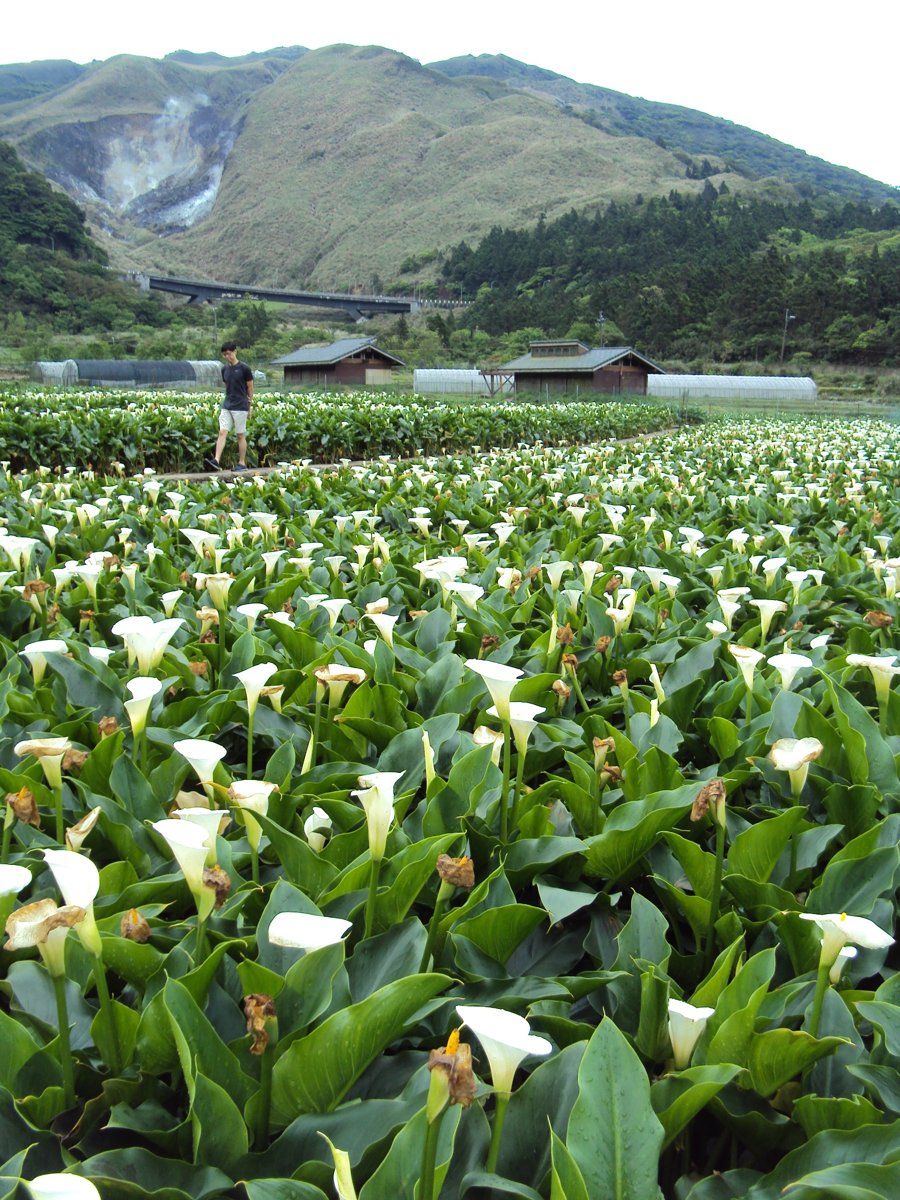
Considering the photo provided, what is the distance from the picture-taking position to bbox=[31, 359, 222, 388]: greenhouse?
37094 millimetres

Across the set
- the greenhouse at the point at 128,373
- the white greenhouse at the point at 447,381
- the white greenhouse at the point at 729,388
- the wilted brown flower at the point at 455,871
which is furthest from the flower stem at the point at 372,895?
the white greenhouse at the point at 447,381

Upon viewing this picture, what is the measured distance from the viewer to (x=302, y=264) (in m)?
132

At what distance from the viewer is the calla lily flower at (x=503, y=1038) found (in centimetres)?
78

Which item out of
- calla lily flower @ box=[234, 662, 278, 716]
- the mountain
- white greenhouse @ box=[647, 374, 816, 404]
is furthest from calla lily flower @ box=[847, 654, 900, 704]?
the mountain

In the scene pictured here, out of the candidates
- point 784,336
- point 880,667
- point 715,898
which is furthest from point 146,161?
point 715,898

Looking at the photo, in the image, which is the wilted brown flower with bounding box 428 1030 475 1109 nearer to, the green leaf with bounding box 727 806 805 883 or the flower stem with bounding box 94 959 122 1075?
the flower stem with bounding box 94 959 122 1075

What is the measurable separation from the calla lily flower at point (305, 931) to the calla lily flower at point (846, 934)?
0.54 meters

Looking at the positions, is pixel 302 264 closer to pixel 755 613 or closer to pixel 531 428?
pixel 531 428

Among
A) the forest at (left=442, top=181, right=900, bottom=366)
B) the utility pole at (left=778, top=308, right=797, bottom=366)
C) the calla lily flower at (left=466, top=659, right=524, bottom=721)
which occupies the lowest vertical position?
the calla lily flower at (left=466, top=659, right=524, bottom=721)

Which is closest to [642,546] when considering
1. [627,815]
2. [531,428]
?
[627,815]

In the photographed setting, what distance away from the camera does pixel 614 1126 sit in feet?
3.12

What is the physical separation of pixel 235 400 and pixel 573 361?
29265 millimetres

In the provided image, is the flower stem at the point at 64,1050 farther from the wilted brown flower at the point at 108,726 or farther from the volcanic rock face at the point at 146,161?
the volcanic rock face at the point at 146,161

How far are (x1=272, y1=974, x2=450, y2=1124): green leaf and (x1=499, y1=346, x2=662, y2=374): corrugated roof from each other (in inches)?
1478
